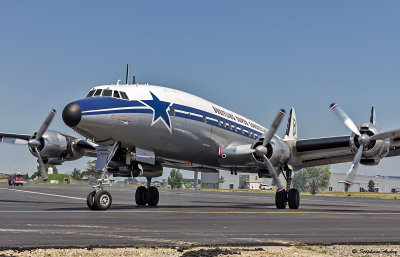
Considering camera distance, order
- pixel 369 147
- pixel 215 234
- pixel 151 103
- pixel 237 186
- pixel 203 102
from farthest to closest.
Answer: pixel 237 186
pixel 203 102
pixel 369 147
pixel 151 103
pixel 215 234

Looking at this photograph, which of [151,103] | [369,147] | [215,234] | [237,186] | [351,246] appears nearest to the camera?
[351,246]

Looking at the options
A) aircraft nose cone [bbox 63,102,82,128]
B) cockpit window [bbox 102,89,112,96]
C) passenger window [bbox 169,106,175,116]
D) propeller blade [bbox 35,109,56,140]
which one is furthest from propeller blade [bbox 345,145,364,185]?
propeller blade [bbox 35,109,56,140]

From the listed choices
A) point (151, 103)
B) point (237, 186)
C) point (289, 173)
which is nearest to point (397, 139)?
point (289, 173)

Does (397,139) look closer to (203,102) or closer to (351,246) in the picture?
(203,102)

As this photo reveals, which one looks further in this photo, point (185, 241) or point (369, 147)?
point (369, 147)

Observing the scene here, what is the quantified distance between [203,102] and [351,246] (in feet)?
51.3

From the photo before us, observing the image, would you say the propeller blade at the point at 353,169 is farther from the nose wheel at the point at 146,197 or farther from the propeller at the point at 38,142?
the propeller at the point at 38,142

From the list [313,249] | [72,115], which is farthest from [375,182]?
[313,249]

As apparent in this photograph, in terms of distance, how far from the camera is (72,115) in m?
18.0

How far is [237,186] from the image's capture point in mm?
151750

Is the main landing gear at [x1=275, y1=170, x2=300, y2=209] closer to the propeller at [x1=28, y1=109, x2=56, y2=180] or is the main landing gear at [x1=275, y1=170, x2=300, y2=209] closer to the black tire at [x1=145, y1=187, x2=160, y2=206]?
the black tire at [x1=145, y1=187, x2=160, y2=206]

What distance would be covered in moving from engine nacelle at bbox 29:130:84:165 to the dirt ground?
1798 cm

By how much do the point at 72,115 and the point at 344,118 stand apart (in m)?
12.6

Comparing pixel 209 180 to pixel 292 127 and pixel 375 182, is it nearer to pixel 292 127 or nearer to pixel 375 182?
pixel 375 182
